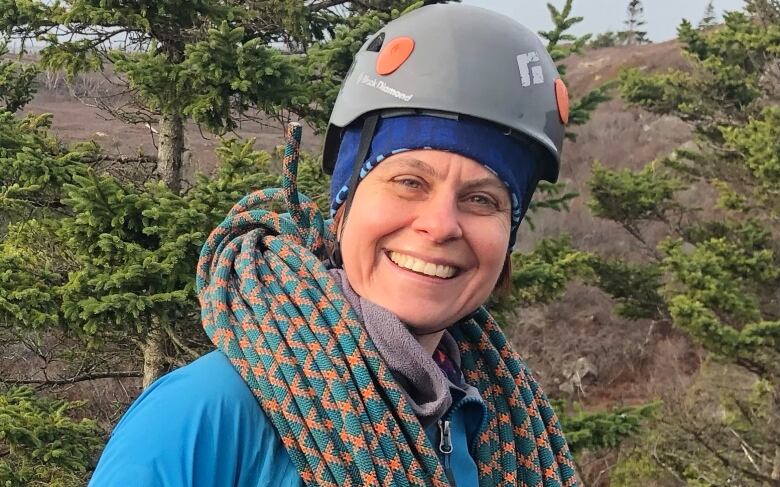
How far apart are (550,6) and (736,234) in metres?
6.25

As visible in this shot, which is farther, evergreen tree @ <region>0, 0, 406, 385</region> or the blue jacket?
evergreen tree @ <region>0, 0, 406, 385</region>

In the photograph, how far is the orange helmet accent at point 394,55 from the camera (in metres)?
1.67

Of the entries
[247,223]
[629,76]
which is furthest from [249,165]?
[629,76]

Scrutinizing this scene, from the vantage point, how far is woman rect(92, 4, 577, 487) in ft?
3.89

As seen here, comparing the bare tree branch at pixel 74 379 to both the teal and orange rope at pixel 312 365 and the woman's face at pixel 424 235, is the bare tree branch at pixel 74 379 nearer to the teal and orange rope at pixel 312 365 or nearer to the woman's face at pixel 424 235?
the teal and orange rope at pixel 312 365

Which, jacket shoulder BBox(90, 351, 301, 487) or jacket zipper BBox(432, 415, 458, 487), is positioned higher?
jacket shoulder BBox(90, 351, 301, 487)

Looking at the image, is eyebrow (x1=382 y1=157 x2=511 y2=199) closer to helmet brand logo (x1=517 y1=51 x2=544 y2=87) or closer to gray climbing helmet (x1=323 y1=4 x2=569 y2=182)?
gray climbing helmet (x1=323 y1=4 x2=569 y2=182)

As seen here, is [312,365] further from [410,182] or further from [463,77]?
[463,77]

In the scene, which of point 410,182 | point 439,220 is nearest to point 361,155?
point 410,182

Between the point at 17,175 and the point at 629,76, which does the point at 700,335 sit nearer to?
the point at 629,76

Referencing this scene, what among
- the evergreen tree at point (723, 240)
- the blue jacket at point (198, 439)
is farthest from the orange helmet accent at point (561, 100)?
the evergreen tree at point (723, 240)

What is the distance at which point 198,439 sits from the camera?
1.10 metres

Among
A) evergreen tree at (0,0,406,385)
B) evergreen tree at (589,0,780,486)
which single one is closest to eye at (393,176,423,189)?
evergreen tree at (0,0,406,385)

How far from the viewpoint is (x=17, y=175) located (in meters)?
4.15
